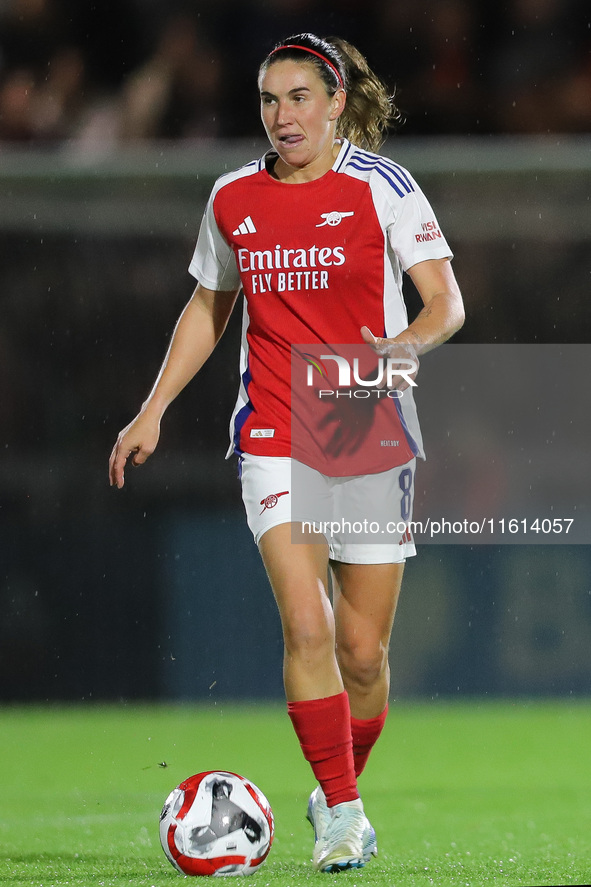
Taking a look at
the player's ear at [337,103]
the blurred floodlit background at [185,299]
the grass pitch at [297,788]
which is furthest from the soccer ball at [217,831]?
the blurred floodlit background at [185,299]

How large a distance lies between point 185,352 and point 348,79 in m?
0.68

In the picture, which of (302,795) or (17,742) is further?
(17,742)

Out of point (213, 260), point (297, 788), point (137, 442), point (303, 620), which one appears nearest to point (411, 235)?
point (213, 260)

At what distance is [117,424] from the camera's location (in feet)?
16.9

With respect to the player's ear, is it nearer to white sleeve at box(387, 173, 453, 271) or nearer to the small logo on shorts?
white sleeve at box(387, 173, 453, 271)

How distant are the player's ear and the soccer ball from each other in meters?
1.35

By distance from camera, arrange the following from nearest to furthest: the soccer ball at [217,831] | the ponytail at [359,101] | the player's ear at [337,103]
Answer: the soccer ball at [217,831], the player's ear at [337,103], the ponytail at [359,101]

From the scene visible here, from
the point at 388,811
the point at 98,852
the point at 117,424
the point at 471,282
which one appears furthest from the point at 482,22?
the point at 98,852

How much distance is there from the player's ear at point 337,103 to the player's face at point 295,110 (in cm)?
2

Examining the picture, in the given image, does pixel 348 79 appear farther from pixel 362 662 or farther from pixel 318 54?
pixel 362 662

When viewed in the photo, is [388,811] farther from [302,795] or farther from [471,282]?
[471,282]

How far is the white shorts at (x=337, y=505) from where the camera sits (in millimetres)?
2539

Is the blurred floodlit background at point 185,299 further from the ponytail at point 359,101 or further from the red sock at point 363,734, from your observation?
the ponytail at point 359,101

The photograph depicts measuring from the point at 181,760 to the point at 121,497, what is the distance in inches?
42.3
